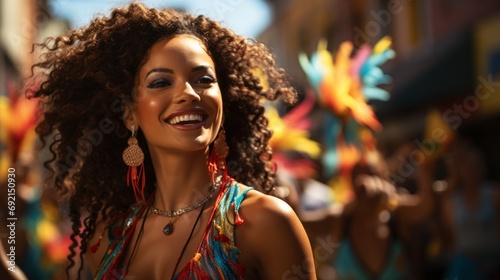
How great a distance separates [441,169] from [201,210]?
10.4 m

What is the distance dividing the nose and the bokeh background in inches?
25.0

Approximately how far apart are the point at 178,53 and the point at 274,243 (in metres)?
0.68

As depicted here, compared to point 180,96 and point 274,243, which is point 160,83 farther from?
point 274,243

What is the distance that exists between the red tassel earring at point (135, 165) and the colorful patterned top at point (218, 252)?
0.92 ft

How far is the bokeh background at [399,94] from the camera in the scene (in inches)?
242

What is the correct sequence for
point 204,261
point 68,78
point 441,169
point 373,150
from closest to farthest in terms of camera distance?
point 204,261 < point 68,78 < point 373,150 < point 441,169

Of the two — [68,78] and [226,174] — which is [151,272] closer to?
[226,174]

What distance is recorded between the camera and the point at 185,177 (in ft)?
9.00

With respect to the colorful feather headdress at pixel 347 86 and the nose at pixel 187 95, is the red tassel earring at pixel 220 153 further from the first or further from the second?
the colorful feather headdress at pixel 347 86

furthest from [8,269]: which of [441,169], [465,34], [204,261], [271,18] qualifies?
[271,18]

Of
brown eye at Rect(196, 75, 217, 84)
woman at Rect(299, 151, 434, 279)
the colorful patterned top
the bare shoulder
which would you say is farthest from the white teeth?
woman at Rect(299, 151, 434, 279)

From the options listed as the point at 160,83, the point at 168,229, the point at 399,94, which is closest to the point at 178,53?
the point at 160,83

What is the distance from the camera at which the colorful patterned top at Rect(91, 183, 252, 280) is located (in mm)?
2467

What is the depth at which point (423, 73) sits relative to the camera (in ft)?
46.3
